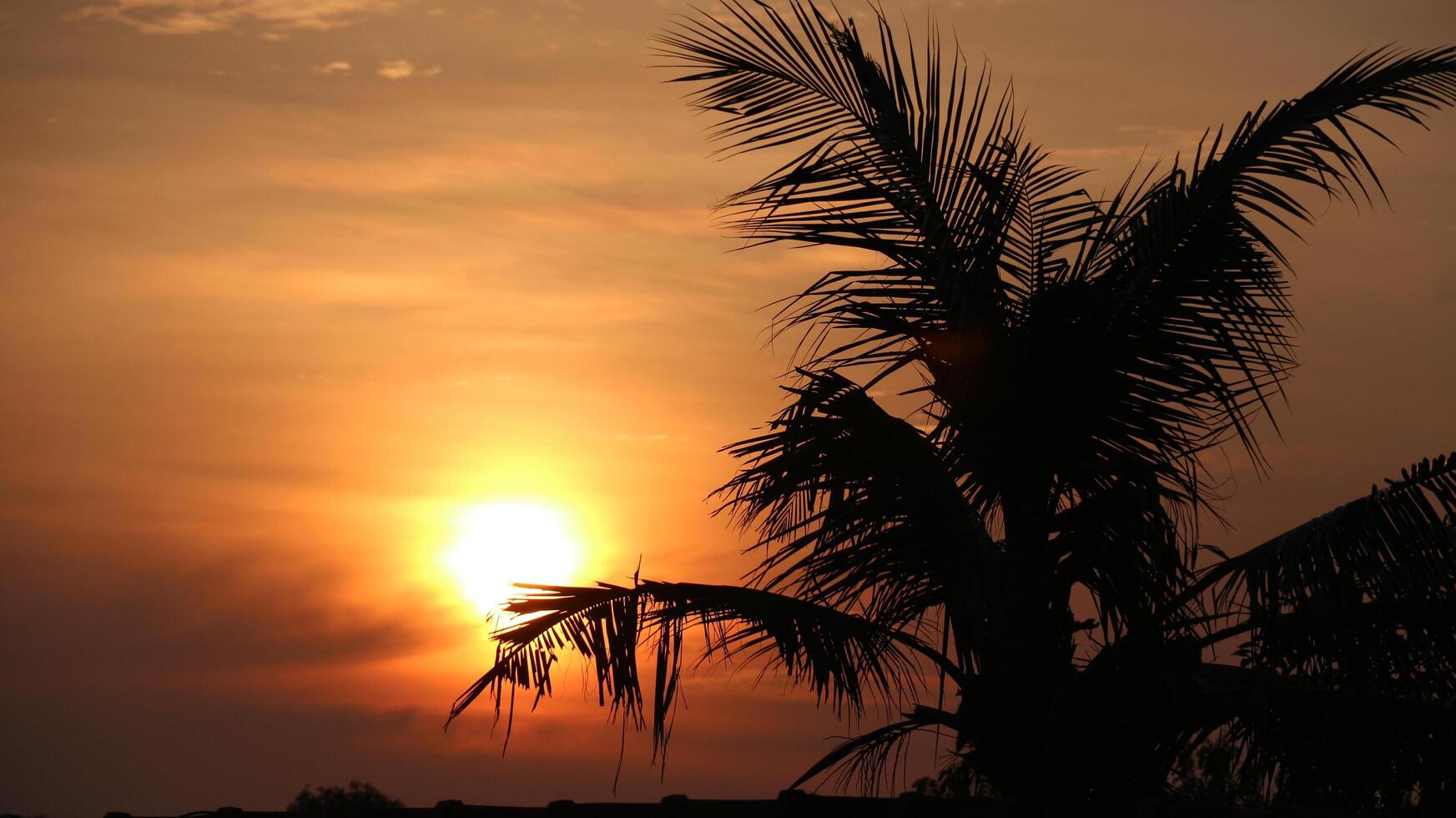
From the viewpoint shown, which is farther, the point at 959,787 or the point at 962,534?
the point at 959,787

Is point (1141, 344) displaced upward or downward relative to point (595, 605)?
upward

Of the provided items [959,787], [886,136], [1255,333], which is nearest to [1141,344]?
[1255,333]

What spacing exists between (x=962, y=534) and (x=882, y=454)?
2.08 feet

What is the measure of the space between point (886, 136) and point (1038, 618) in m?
3.00

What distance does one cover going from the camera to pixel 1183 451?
8.00 m

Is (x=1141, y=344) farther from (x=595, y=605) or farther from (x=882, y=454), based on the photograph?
(x=595, y=605)

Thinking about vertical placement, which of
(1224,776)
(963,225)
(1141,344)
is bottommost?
(1224,776)

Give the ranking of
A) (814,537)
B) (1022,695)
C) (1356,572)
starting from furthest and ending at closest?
(814,537) < (1022,695) < (1356,572)

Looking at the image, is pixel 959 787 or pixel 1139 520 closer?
pixel 1139 520

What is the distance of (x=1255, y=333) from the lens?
796cm

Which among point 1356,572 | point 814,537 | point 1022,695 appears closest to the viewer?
point 1356,572

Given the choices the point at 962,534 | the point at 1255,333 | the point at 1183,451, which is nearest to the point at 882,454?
the point at 962,534

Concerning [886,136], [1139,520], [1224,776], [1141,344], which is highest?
[886,136]

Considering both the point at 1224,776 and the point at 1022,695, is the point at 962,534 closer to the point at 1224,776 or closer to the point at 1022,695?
the point at 1022,695
